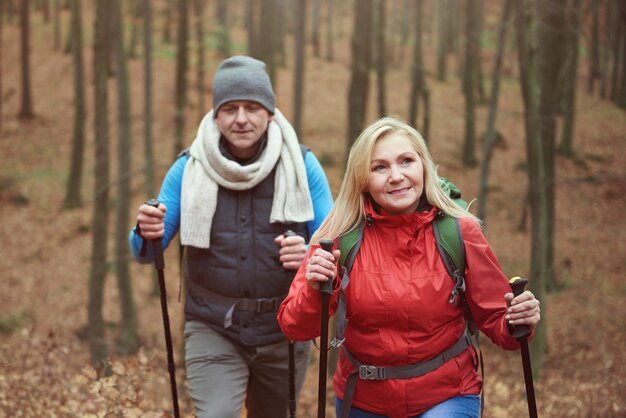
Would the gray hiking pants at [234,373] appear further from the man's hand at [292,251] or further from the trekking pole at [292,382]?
the man's hand at [292,251]

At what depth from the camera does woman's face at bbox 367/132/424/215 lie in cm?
328

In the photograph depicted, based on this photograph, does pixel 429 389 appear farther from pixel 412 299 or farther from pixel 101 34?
pixel 101 34

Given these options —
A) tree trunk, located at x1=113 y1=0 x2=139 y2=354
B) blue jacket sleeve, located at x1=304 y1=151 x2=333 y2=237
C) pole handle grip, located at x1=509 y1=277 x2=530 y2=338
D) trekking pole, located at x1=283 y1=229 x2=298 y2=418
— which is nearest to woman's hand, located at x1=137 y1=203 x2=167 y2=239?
blue jacket sleeve, located at x1=304 y1=151 x2=333 y2=237

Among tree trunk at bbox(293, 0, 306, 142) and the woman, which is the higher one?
tree trunk at bbox(293, 0, 306, 142)

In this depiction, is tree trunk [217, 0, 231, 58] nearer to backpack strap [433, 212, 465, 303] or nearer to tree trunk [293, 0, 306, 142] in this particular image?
tree trunk [293, 0, 306, 142]

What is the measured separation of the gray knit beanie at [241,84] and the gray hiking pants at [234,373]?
53.2 inches

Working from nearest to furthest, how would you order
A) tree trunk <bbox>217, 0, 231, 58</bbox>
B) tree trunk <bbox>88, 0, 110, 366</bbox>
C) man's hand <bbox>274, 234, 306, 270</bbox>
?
man's hand <bbox>274, 234, 306, 270</bbox> → tree trunk <bbox>88, 0, 110, 366</bbox> → tree trunk <bbox>217, 0, 231, 58</bbox>

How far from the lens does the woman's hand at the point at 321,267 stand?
307cm

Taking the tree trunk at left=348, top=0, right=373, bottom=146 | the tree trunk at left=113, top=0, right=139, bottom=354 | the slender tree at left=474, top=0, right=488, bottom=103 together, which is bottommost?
the tree trunk at left=113, top=0, right=139, bottom=354

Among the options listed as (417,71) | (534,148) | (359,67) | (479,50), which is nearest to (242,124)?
(534,148)

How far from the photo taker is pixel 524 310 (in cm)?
292

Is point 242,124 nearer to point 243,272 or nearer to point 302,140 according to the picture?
point 243,272

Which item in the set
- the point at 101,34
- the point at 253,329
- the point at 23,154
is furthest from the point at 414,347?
the point at 23,154

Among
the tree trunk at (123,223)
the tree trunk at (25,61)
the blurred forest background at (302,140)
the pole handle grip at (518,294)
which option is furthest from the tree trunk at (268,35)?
the tree trunk at (25,61)
